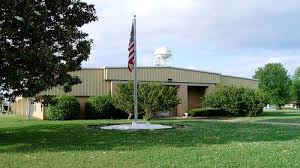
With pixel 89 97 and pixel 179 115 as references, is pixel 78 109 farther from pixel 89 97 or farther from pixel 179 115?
pixel 179 115

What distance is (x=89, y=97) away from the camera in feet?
103

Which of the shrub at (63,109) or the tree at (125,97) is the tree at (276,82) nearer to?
the tree at (125,97)

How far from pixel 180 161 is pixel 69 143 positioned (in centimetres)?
489

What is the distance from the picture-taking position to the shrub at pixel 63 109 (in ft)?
93.2

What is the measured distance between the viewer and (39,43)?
40.8ft

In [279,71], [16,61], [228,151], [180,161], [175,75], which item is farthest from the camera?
[279,71]

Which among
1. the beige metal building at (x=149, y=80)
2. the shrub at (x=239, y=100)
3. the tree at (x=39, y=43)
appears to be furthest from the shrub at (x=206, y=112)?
the tree at (x=39, y=43)

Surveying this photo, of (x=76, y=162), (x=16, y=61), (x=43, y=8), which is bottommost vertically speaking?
(x=76, y=162)

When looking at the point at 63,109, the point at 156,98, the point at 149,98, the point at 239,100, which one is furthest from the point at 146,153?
the point at 239,100

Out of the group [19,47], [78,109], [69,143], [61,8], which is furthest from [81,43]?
[78,109]

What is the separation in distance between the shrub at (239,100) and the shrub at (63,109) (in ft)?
36.5

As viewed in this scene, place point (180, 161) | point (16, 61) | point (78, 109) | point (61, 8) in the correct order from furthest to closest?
point (78, 109)
point (61, 8)
point (16, 61)
point (180, 161)

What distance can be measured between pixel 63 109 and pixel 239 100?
1358 centimetres

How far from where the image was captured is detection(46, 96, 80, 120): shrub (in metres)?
28.4
